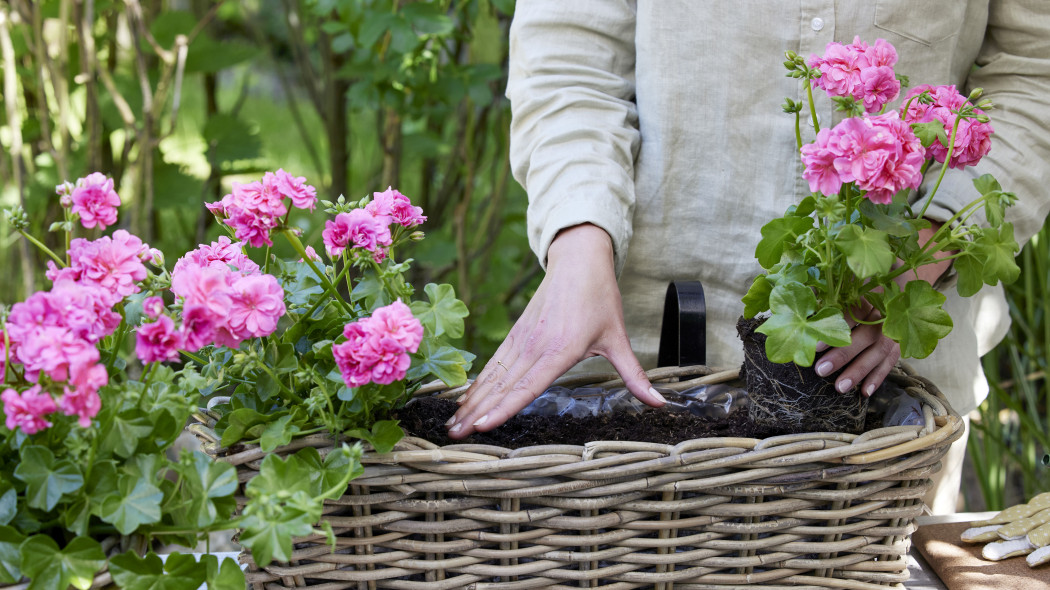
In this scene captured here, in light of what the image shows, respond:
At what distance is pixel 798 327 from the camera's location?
0.68 m

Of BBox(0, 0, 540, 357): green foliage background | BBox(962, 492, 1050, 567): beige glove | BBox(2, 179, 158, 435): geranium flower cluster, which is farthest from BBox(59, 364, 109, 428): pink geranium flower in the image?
BBox(0, 0, 540, 357): green foliage background

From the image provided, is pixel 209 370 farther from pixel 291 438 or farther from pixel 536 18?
pixel 536 18

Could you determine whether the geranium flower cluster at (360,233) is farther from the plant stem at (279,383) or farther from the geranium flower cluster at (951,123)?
the geranium flower cluster at (951,123)

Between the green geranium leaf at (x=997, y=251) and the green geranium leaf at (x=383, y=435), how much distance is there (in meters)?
0.47

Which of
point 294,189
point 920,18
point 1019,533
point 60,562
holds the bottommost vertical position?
point 1019,533

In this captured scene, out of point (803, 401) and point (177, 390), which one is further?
point (803, 401)

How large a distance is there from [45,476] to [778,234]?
56 centimetres

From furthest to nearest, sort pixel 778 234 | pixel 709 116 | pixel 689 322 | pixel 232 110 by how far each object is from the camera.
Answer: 1. pixel 232 110
2. pixel 709 116
3. pixel 689 322
4. pixel 778 234

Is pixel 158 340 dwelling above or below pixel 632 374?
above

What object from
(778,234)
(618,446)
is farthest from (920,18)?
(618,446)

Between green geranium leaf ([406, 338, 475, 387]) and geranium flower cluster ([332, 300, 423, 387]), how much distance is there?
7 cm

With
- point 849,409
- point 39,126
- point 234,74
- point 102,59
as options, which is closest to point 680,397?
point 849,409

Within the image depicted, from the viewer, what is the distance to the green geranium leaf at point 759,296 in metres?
0.74

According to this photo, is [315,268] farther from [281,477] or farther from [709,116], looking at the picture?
[709,116]
